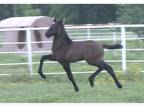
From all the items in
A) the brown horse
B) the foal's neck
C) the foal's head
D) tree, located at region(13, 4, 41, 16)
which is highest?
the foal's head

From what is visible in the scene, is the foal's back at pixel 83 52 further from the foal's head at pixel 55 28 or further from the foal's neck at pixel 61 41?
the foal's head at pixel 55 28

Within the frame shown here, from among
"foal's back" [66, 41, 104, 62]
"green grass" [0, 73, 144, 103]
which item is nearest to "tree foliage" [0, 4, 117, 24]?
"green grass" [0, 73, 144, 103]

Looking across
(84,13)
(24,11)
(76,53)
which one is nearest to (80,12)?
(84,13)

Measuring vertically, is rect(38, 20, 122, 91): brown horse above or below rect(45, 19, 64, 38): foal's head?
below

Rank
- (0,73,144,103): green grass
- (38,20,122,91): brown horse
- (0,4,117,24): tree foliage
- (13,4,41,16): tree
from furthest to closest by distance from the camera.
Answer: (13,4,41,16): tree, (0,4,117,24): tree foliage, (38,20,122,91): brown horse, (0,73,144,103): green grass

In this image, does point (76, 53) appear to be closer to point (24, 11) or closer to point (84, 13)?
point (84, 13)

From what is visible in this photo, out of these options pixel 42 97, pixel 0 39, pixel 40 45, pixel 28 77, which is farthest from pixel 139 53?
pixel 0 39

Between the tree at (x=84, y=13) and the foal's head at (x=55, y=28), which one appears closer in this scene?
the foal's head at (x=55, y=28)

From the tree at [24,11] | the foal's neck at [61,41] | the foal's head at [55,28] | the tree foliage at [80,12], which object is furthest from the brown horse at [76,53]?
the tree at [24,11]

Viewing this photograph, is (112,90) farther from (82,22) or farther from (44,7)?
(44,7)

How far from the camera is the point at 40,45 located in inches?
627

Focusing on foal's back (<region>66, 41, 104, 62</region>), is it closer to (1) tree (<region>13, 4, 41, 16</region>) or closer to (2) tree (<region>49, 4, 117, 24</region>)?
(2) tree (<region>49, 4, 117, 24</region>)

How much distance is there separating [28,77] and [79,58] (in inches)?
81.4

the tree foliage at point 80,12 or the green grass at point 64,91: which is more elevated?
the green grass at point 64,91
